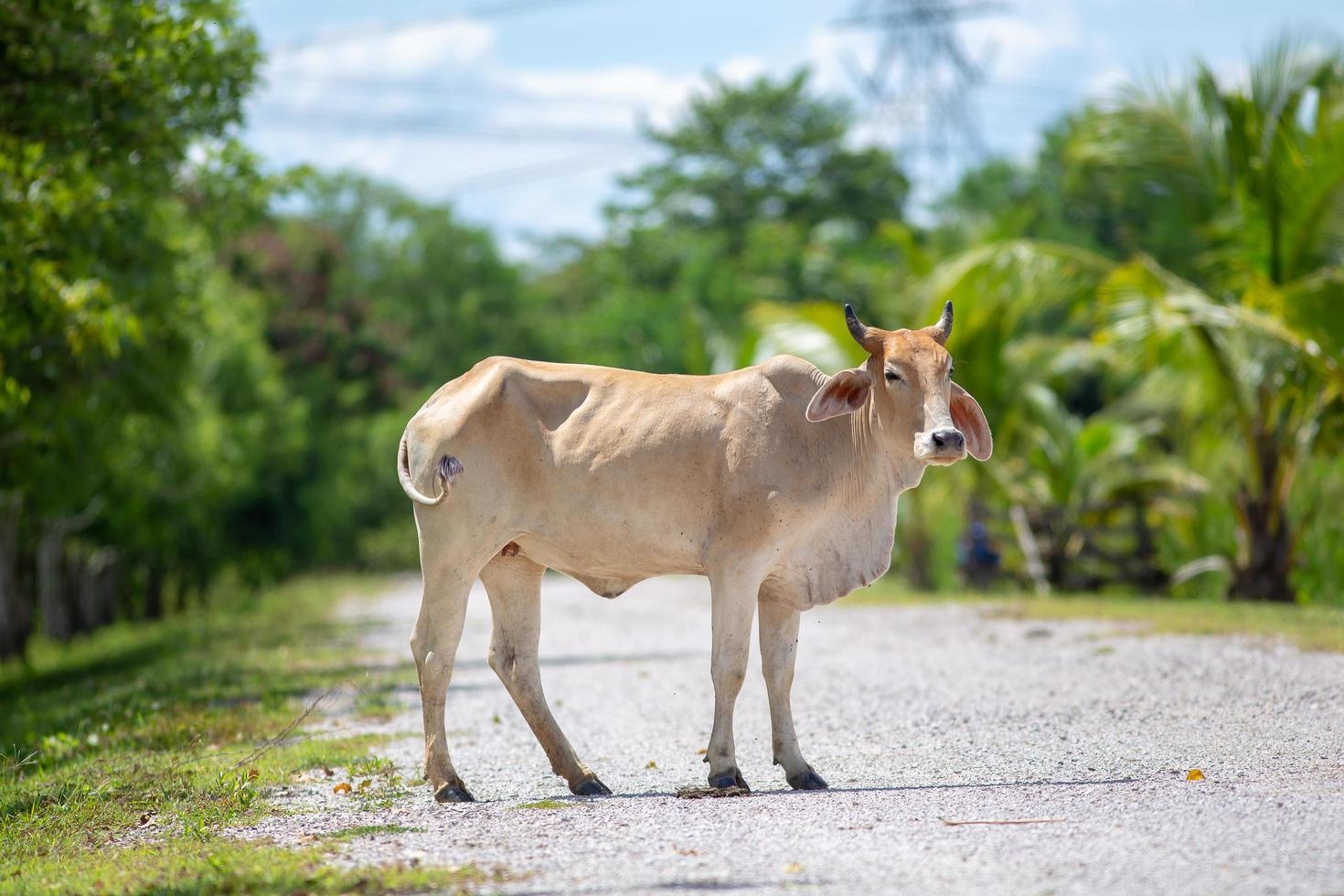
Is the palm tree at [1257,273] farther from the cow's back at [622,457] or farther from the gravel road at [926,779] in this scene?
the cow's back at [622,457]

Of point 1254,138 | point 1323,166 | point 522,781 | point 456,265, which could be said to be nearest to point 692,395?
point 522,781

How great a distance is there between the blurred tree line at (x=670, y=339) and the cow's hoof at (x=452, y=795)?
6121 millimetres

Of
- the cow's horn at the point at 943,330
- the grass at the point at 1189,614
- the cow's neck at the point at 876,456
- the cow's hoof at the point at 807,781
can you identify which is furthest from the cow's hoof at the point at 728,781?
the grass at the point at 1189,614

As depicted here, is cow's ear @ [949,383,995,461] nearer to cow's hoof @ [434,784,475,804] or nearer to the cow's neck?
the cow's neck

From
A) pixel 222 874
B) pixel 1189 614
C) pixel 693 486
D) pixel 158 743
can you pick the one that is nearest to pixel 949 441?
pixel 693 486

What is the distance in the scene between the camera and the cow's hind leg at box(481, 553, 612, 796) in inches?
304

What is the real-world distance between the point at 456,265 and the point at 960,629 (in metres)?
37.3

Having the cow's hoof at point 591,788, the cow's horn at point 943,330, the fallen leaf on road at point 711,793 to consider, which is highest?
Answer: the cow's horn at point 943,330

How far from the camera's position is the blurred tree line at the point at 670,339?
41.8 feet

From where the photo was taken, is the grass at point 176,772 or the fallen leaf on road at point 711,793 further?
the fallen leaf on road at point 711,793

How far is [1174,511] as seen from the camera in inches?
856

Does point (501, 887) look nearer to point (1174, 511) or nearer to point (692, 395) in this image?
point (692, 395)

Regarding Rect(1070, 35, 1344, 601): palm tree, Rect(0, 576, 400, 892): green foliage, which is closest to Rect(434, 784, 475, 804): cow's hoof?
Rect(0, 576, 400, 892): green foliage

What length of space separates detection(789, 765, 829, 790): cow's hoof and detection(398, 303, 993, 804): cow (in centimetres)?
1
